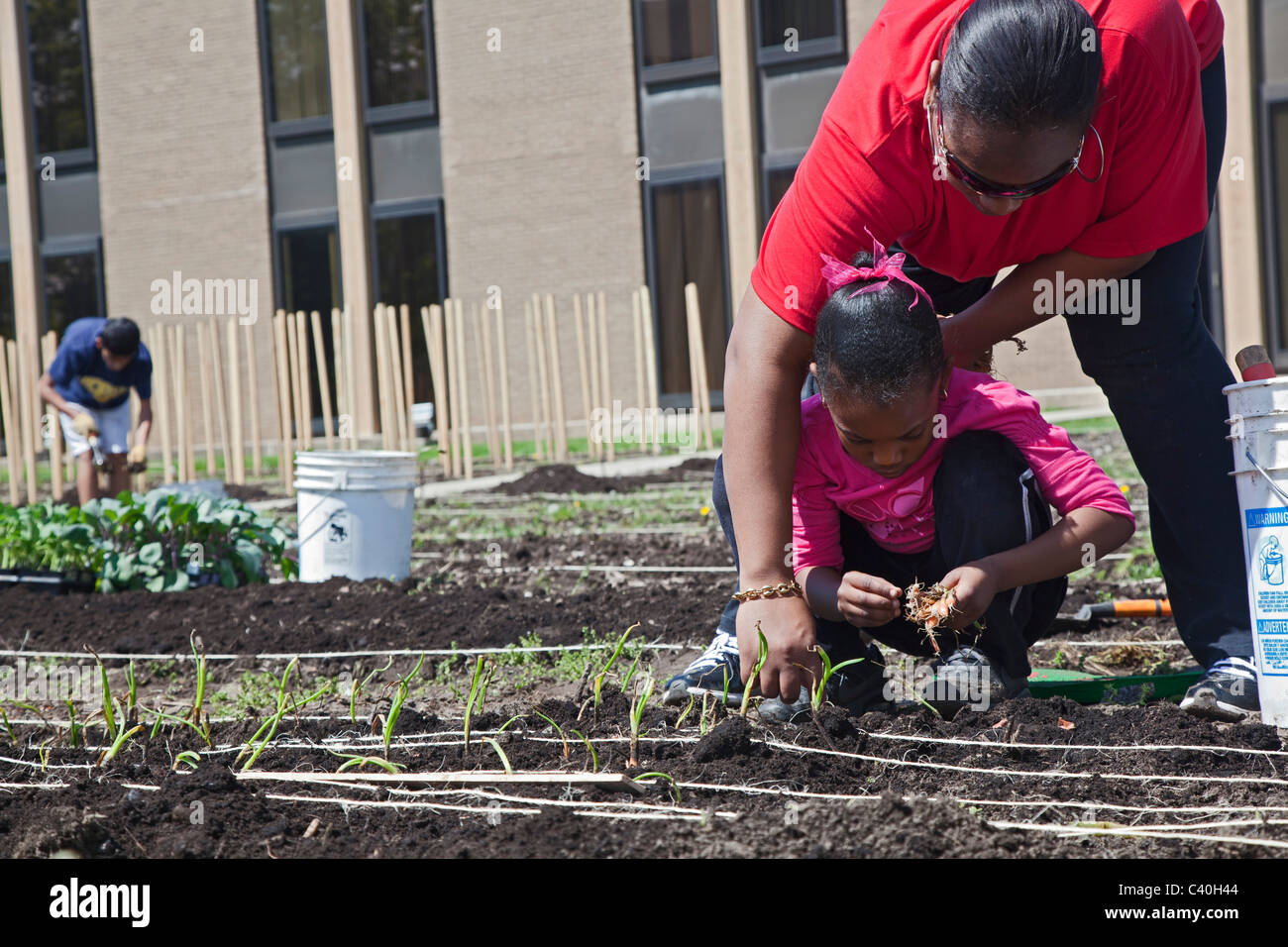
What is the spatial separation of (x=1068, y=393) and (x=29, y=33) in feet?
45.0

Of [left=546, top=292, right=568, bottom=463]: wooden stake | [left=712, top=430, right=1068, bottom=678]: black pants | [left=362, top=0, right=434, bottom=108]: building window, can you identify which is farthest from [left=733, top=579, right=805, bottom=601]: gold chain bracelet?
[left=362, top=0, right=434, bottom=108]: building window

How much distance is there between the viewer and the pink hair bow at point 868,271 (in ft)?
6.88

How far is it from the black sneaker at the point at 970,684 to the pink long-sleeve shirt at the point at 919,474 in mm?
261

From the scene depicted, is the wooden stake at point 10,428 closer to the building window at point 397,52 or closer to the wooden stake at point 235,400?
the wooden stake at point 235,400

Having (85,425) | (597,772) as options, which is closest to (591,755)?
(597,772)

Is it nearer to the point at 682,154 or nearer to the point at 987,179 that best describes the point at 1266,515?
the point at 987,179

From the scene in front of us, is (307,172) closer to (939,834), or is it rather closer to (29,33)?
(29,33)

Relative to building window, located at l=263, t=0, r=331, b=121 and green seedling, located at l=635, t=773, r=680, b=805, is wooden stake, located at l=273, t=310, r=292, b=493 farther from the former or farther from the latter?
green seedling, located at l=635, t=773, r=680, b=805

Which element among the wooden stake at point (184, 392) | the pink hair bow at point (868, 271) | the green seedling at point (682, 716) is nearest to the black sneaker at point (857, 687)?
the green seedling at point (682, 716)

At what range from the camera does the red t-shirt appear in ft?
6.58

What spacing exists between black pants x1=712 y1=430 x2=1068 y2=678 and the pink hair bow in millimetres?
369

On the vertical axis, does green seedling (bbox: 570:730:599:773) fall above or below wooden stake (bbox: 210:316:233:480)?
below

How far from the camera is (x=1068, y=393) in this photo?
12438 millimetres

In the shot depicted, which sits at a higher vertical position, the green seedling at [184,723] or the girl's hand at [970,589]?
the girl's hand at [970,589]
